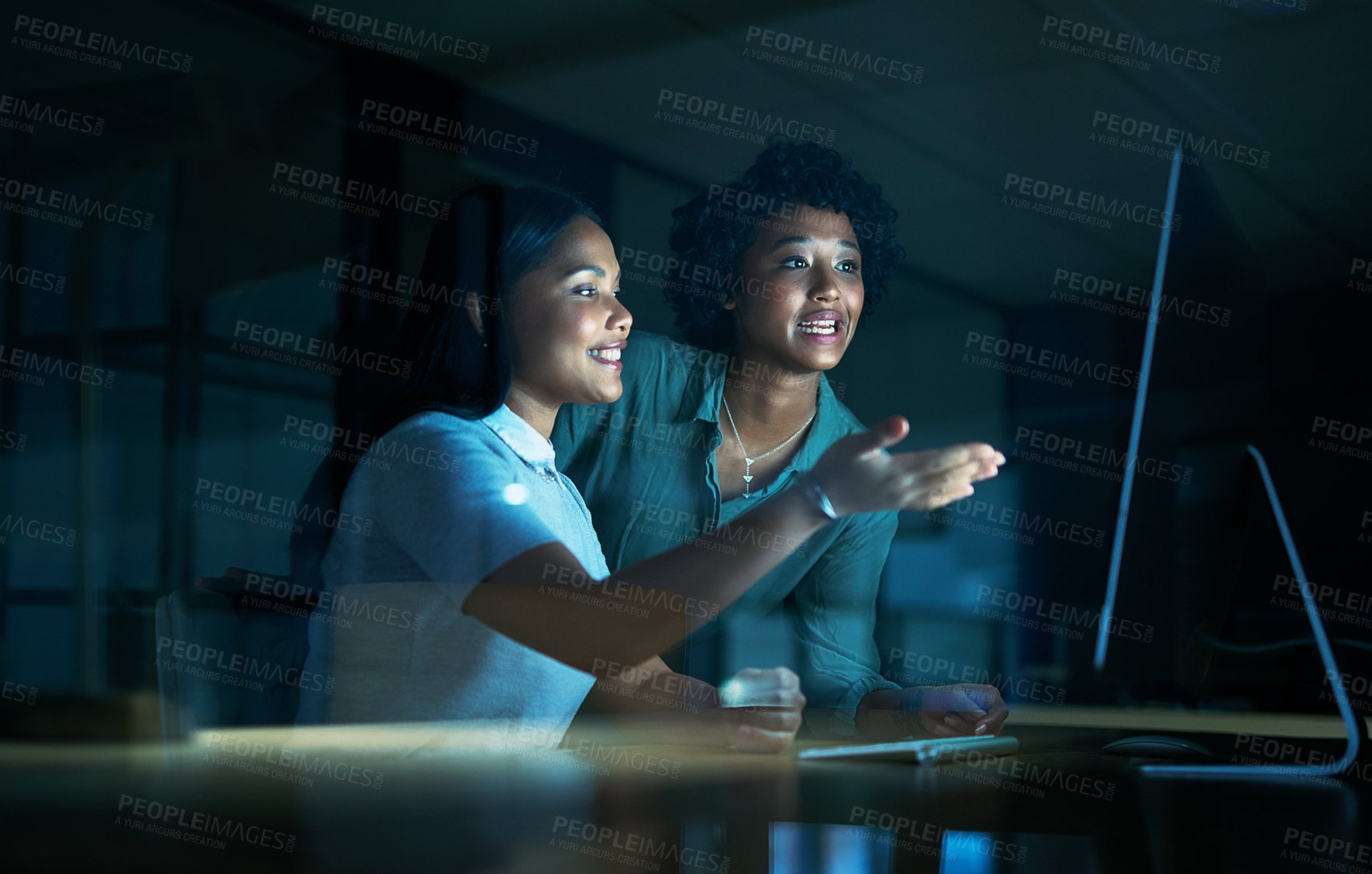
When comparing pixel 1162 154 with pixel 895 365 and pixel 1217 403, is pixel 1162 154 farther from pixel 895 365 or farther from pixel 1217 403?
pixel 1217 403

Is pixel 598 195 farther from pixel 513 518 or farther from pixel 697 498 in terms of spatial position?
pixel 513 518

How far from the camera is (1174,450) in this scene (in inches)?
33.5

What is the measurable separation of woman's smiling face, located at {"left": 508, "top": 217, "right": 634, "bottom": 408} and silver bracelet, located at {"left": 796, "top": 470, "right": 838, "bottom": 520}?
46 centimetres

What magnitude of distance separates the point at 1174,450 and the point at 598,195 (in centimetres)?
108

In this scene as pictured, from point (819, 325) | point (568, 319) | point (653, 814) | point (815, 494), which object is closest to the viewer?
point (653, 814)

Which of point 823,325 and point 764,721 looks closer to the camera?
point 764,721

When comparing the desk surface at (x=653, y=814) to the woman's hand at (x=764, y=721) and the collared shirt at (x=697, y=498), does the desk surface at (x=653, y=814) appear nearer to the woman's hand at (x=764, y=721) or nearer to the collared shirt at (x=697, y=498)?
the woman's hand at (x=764, y=721)

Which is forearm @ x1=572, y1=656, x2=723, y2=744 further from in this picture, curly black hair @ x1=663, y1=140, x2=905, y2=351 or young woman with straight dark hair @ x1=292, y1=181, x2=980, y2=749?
curly black hair @ x1=663, y1=140, x2=905, y2=351

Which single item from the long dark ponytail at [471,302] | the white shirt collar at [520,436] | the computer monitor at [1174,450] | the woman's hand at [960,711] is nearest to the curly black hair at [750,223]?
the long dark ponytail at [471,302]

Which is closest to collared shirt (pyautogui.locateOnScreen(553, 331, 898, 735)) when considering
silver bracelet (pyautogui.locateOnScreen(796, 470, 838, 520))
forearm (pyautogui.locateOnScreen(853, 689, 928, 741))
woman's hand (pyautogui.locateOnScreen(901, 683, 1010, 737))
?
forearm (pyautogui.locateOnScreen(853, 689, 928, 741))

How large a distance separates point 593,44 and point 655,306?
731 millimetres

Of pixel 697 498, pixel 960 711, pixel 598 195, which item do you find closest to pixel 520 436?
pixel 697 498

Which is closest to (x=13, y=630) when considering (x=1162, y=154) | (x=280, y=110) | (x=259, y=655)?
(x=259, y=655)

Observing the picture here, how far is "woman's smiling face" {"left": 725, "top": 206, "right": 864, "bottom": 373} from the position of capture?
1656 millimetres
